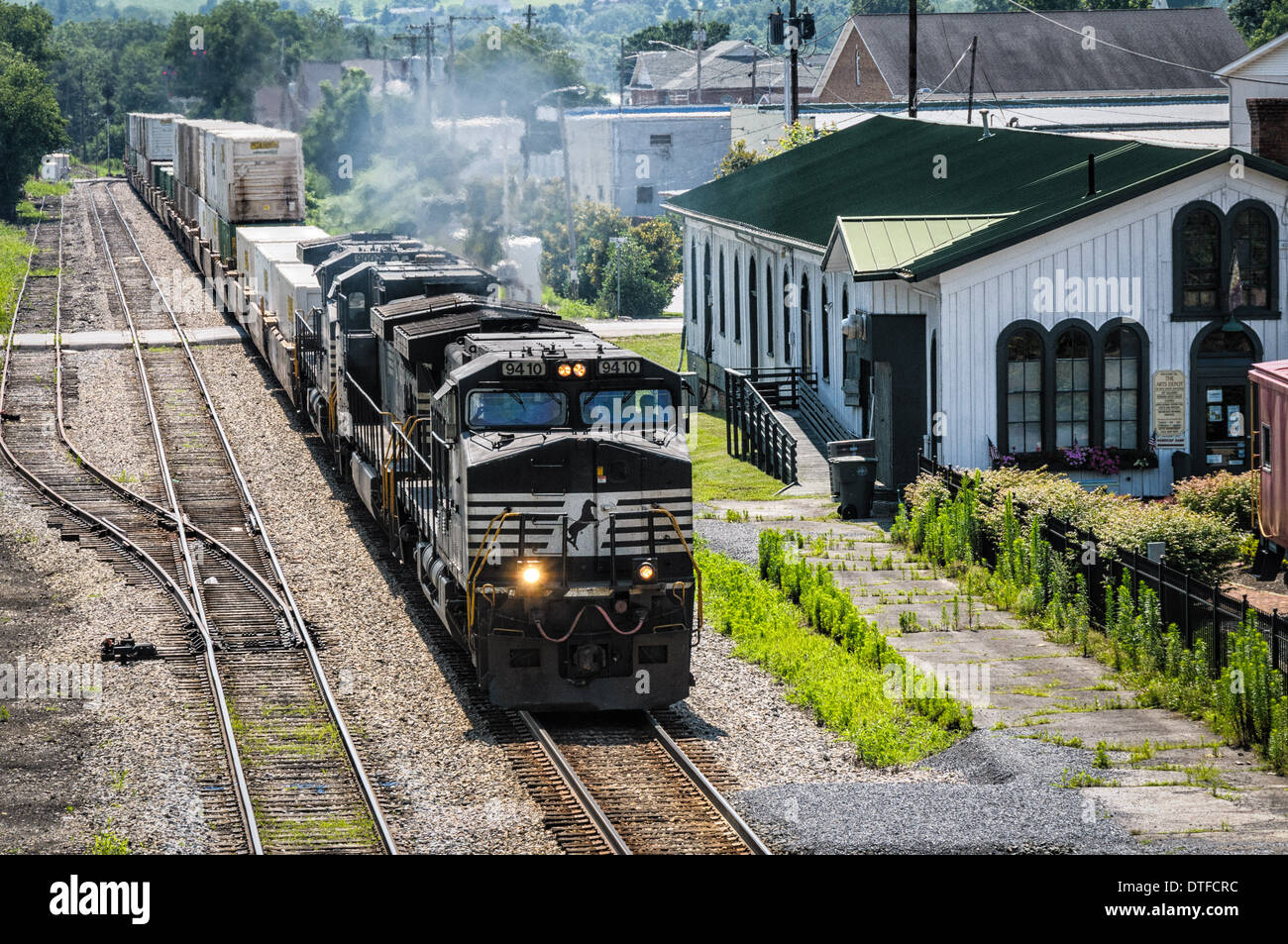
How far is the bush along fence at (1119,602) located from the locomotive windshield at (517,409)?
6.88 metres

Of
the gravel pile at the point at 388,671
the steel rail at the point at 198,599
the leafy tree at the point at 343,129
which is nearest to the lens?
the gravel pile at the point at 388,671

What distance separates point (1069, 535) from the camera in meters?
20.7

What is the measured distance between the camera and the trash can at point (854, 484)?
1060 inches

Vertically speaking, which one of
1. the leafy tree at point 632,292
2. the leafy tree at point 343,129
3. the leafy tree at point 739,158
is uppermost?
the leafy tree at point 343,129

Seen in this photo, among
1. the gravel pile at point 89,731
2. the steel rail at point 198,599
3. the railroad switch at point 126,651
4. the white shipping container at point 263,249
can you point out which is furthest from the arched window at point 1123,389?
the white shipping container at point 263,249

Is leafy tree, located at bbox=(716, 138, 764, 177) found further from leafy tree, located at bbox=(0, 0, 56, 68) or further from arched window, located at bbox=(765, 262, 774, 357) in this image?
leafy tree, located at bbox=(0, 0, 56, 68)

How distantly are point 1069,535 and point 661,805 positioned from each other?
30.2 feet

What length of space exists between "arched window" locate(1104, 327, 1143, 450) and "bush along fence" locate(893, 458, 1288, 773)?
3195mm

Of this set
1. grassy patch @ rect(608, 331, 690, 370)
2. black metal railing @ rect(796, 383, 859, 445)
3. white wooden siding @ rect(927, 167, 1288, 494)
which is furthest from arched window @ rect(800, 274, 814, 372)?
grassy patch @ rect(608, 331, 690, 370)

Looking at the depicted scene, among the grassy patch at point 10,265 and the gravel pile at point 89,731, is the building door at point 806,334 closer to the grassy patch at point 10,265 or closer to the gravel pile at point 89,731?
the gravel pile at point 89,731

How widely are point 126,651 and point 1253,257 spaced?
1897cm

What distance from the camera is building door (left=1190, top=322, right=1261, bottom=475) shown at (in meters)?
26.5

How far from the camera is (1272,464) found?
2097 cm
